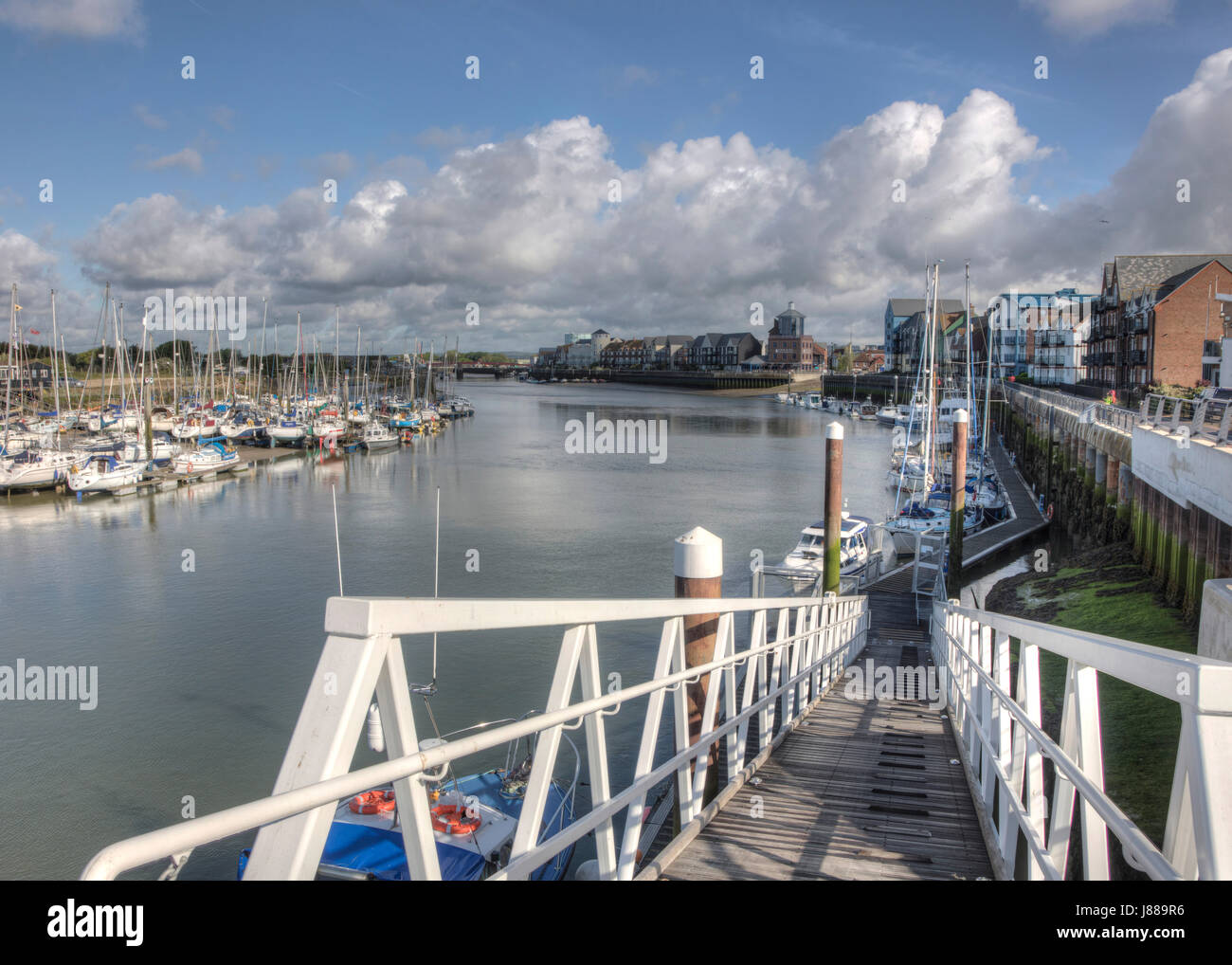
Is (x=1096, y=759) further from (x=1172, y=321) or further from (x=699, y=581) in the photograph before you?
(x=1172, y=321)

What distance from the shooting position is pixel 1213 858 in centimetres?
180

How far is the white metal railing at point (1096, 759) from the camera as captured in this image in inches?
73.1

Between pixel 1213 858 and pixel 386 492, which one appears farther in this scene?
pixel 386 492

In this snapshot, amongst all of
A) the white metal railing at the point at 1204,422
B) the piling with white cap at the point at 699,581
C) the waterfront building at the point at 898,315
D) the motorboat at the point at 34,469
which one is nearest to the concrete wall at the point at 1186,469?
the white metal railing at the point at 1204,422

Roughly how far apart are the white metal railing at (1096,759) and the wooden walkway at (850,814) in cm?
33

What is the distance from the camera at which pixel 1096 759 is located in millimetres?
2938

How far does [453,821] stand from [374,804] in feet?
2.84

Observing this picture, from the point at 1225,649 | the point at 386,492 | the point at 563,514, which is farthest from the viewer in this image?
the point at 386,492

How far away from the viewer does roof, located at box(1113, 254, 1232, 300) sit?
204 feet

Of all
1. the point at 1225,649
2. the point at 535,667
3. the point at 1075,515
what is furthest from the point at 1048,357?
the point at 1225,649

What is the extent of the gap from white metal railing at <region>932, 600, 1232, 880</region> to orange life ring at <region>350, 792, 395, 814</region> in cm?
606

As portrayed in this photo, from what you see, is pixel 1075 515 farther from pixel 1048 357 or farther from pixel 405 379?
pixel 405 379

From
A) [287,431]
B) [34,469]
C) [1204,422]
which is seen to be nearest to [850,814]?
[1204,422]
